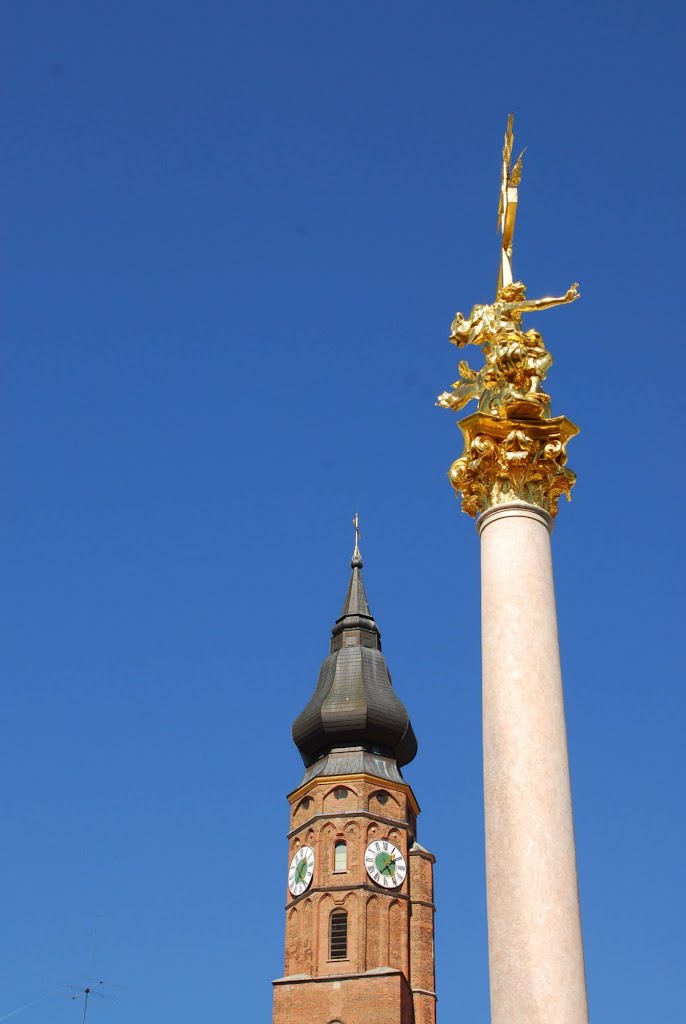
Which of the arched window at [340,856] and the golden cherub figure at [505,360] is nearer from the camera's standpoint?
the golden cherub figure at [505,360]

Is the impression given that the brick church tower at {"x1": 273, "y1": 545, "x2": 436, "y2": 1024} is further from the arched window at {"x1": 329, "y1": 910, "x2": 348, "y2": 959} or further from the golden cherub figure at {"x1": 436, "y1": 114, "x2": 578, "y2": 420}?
the golden cherub figure at {"x1": 436, "y1": 114, "x2": 578, "y2": 420}

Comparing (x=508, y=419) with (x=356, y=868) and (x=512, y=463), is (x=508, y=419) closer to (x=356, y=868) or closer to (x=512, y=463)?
(x=512, y=463)

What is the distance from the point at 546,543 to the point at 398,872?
56.9m

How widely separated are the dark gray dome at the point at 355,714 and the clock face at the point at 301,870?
5131mm

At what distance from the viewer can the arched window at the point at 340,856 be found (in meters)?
70.1

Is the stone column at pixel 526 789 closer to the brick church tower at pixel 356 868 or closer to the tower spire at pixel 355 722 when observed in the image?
the brick church tower at pixel 356 868

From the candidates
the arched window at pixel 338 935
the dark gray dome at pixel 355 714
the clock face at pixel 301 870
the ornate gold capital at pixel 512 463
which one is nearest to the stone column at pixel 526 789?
the ornate gold capital at pixel 512 463

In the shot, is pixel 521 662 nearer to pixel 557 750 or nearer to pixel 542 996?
pixel 557 750

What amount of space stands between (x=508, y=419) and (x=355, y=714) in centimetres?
5746

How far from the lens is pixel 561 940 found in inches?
552

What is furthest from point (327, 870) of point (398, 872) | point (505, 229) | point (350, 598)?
point (505, 229)

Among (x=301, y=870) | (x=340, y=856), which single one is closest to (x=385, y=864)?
(x=340, y=856)

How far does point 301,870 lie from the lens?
71062mm

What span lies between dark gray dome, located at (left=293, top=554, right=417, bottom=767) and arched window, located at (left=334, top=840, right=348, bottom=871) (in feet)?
17.4
